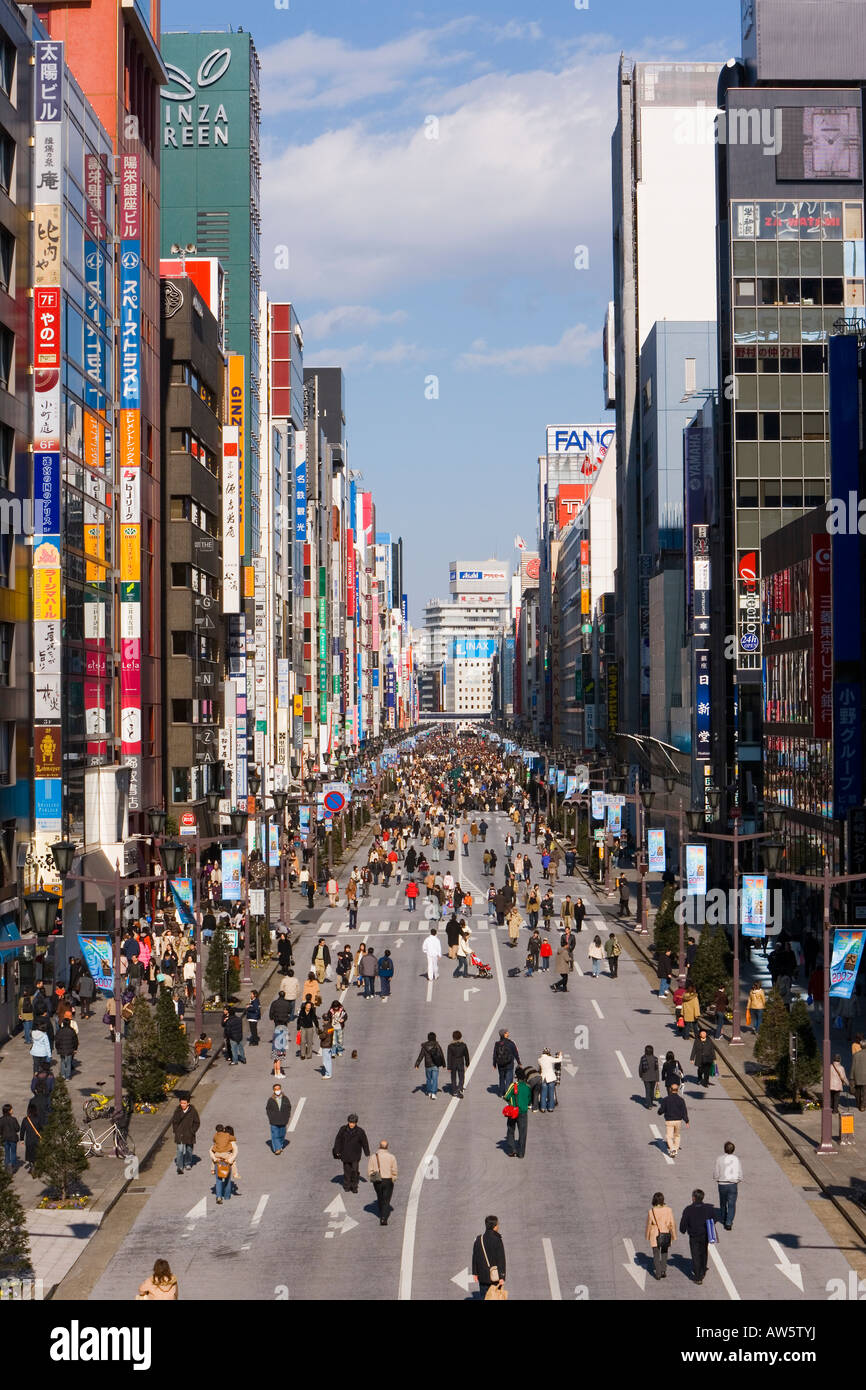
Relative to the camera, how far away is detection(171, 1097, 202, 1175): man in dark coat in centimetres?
2812

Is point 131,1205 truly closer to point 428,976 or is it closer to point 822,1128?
point 822,1128

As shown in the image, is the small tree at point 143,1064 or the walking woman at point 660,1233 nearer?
the walking woman at point 660,1233

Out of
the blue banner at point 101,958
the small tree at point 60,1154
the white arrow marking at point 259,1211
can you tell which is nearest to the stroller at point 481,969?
the blue banner at point 101,958

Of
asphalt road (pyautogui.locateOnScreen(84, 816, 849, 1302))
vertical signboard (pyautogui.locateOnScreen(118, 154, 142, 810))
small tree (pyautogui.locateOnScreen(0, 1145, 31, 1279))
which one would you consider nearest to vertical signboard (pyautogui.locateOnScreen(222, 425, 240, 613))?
vertical signboard (pyautogui.locateOnScreen(118, 154, 142, 810))

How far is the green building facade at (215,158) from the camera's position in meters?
103

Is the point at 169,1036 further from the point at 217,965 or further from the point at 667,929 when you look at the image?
the point at 667,929

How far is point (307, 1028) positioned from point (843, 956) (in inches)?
496

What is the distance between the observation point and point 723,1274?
72.9ft

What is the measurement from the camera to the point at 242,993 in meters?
47.8

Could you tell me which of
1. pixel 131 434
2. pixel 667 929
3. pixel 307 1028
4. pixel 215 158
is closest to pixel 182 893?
pixel 307 1028

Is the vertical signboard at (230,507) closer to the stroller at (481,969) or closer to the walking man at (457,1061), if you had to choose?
the stroller at (481,969)

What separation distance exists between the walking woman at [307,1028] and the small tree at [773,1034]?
9629 millimetres

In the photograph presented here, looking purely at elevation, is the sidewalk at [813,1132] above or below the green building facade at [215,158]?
below

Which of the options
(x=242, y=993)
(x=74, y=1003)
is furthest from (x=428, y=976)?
(x=74, y=1003)
